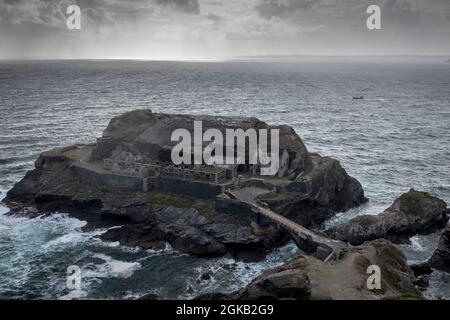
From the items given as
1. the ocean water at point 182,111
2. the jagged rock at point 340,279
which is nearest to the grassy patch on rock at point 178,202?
the ocean water at point 182,111

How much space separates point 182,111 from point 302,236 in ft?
300

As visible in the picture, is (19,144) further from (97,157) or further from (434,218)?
(434,218)

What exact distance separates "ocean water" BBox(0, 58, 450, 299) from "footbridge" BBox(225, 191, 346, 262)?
2.54m

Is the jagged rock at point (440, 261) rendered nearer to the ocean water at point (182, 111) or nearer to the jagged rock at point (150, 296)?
the ocean water at point (182, 111)

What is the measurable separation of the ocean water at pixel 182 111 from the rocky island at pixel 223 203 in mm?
2077

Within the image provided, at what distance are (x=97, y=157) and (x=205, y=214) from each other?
68.7ft

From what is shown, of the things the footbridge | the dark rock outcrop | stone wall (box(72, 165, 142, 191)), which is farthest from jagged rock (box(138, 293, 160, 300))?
stone wall (box(72, 165, 142, 191))

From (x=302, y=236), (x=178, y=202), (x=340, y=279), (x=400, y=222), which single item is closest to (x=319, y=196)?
(x=400, y=222)

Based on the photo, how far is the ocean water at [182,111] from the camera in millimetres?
44812

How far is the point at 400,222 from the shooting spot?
5297 centimetres
